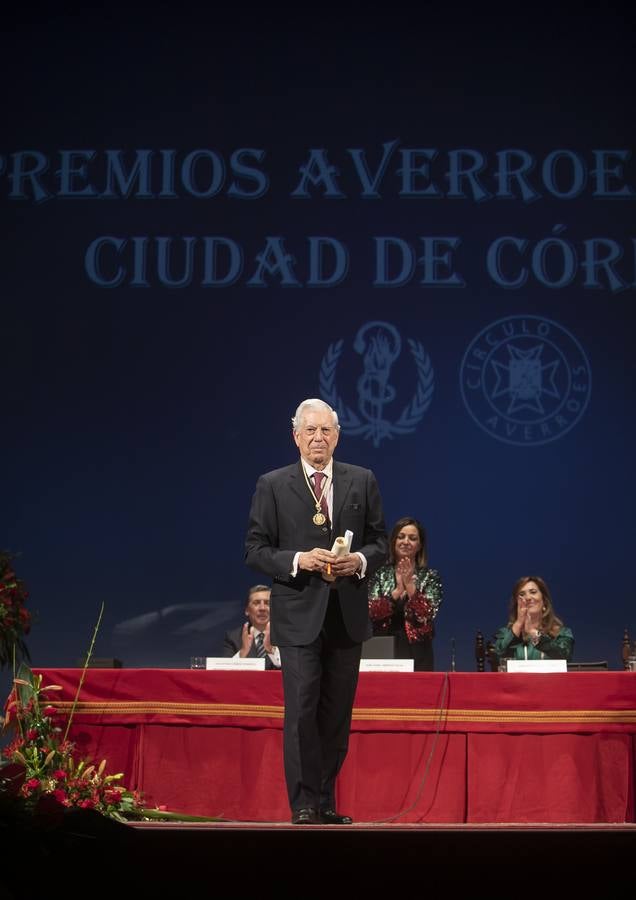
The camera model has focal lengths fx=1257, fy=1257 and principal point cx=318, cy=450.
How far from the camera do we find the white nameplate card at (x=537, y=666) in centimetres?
470

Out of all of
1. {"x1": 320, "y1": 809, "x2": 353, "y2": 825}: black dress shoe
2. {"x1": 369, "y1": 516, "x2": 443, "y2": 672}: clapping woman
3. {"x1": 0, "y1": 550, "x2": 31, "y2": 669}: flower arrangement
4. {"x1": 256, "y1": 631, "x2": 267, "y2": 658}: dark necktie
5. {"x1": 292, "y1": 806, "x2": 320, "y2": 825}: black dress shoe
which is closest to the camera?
{"x1": 292, "y1": 806, "x2": 320, "y2": 825}: black dress shoe

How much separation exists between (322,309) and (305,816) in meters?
3.81

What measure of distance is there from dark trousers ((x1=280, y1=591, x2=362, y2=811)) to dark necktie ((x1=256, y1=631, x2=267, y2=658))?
1.81 metres

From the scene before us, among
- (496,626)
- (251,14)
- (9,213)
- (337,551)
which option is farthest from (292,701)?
(251,14)

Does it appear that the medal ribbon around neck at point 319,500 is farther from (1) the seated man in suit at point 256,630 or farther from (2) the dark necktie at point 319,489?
(1) the seated man in suit at point 256,630

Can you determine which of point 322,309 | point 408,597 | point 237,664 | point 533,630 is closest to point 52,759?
point 237,664

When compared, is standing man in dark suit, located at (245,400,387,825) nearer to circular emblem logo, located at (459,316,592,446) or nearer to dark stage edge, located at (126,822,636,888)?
dark stage edge, located at (126,822,636,888)

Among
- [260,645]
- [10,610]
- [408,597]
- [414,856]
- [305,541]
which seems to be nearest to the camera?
[414,856]

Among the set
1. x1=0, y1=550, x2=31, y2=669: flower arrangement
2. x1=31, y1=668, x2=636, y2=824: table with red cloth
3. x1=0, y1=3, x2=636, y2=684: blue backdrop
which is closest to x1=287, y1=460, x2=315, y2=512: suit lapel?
x1=31, y1=668, x2=636, y2=824: table with red cloth

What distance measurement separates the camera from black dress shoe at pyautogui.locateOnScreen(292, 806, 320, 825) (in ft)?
12.5

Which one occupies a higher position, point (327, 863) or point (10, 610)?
point (10, 610)

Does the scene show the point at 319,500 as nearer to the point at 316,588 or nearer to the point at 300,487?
the point at 300,487

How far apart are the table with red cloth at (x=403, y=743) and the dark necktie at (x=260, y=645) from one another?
43.1 inches

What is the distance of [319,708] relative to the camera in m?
4.02
